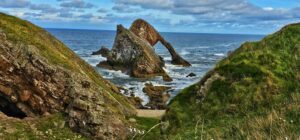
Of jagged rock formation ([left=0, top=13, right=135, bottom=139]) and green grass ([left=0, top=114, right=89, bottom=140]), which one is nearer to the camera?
green grass ([left=0, top=114, right=89, bottom=140])

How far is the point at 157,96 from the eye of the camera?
57250mm

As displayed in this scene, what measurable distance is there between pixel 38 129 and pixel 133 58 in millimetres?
55611

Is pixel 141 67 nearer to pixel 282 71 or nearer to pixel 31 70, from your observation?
pixel 31 70

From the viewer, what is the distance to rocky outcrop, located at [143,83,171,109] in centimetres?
5100

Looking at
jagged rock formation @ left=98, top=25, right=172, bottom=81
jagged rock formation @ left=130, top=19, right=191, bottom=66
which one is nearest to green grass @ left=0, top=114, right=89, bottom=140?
jagged rock formation @ left=98, top=25, right=172, bottom=81

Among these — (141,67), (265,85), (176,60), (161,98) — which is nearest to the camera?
(265,85)

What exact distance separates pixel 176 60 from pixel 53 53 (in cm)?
6877

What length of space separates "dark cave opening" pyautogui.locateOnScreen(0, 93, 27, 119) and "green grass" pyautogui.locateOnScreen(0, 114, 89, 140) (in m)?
3.63

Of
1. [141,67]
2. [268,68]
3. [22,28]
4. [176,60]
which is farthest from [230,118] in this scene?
[176,60]

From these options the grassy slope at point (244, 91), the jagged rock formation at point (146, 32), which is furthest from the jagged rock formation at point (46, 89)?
the jagged rock formation at point (146, 32)

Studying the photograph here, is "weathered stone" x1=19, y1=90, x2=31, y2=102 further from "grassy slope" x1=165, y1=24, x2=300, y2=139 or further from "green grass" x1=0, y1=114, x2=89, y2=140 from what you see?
"grassy slope" x1=165, y1=24, x2=300, y2=139

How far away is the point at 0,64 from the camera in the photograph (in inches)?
1252

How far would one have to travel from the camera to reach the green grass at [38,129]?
2750 cm

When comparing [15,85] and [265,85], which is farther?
[15,85]
